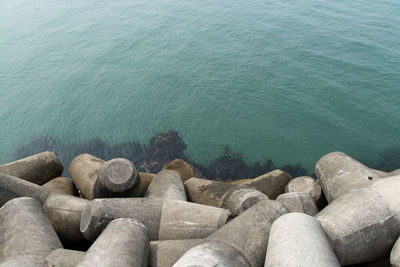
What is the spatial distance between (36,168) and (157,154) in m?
5.12

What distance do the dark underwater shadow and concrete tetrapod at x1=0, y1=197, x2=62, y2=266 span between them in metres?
6.58

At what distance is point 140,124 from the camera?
15594 mm

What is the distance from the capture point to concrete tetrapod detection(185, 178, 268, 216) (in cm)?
704

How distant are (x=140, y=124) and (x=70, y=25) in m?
18.4

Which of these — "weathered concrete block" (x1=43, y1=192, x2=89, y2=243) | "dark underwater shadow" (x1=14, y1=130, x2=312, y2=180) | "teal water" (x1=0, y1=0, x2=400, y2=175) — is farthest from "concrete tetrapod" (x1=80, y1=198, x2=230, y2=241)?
"teal water" (x1=0, y1=0, x2=400, y2=175)

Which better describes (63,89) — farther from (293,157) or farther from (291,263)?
(291,263)

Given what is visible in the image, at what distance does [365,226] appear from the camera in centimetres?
538

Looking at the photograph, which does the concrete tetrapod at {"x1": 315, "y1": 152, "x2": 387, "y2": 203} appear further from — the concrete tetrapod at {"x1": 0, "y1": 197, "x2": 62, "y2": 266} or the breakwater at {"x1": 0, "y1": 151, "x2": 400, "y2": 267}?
the concrete tetrapod at {"x1": 0, "y1": 197, "x2": 62, "y2": 266}

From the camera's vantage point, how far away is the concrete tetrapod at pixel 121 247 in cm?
467

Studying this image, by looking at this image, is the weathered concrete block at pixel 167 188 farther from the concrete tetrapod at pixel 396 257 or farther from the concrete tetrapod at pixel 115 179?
the concrete tetrapod at pixel 396 257

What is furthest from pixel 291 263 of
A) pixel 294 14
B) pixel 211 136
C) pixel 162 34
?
pixel 294 14

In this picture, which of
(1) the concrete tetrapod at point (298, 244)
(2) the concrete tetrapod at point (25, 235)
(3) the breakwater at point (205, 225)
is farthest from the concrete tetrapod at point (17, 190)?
(1) the concrete tetrapod at point (298, 244)

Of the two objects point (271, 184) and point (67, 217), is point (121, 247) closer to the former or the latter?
point (67, 217)

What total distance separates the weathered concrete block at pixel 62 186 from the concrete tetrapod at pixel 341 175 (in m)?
7.58
